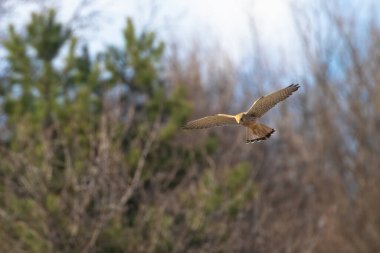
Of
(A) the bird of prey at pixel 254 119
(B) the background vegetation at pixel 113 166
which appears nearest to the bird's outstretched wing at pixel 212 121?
(A) the bird of prey at pixel 254 119

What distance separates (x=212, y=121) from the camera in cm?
155

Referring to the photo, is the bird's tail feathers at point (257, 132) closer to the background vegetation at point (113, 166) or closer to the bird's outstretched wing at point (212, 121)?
the bird's outstretched wing at point (212, 121)

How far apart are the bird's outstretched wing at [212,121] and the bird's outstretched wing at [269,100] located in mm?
54

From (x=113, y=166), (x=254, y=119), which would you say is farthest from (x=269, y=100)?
(x=113, y=166)

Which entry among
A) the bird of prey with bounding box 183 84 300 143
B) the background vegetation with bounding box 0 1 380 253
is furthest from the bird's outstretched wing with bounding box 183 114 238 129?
the background vegetation with bounding box 0 1 380 253

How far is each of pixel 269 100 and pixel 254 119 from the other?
60 mm

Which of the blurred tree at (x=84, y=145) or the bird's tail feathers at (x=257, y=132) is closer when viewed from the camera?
the bird's tail feathers at (x=257, y=132)

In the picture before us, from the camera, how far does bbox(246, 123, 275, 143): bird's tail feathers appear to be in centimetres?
150

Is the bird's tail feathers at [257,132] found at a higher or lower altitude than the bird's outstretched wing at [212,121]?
lower

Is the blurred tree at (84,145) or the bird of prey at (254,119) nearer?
the bird of prey at (254,119)

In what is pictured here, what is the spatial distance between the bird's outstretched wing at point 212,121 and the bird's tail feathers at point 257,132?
4 cm

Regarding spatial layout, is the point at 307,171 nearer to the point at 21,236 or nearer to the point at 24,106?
the point at 24,106

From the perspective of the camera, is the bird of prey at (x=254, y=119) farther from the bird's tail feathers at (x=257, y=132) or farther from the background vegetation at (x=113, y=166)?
the background vegetation at (x=113, y=166)

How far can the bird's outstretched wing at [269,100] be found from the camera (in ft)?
4.78
